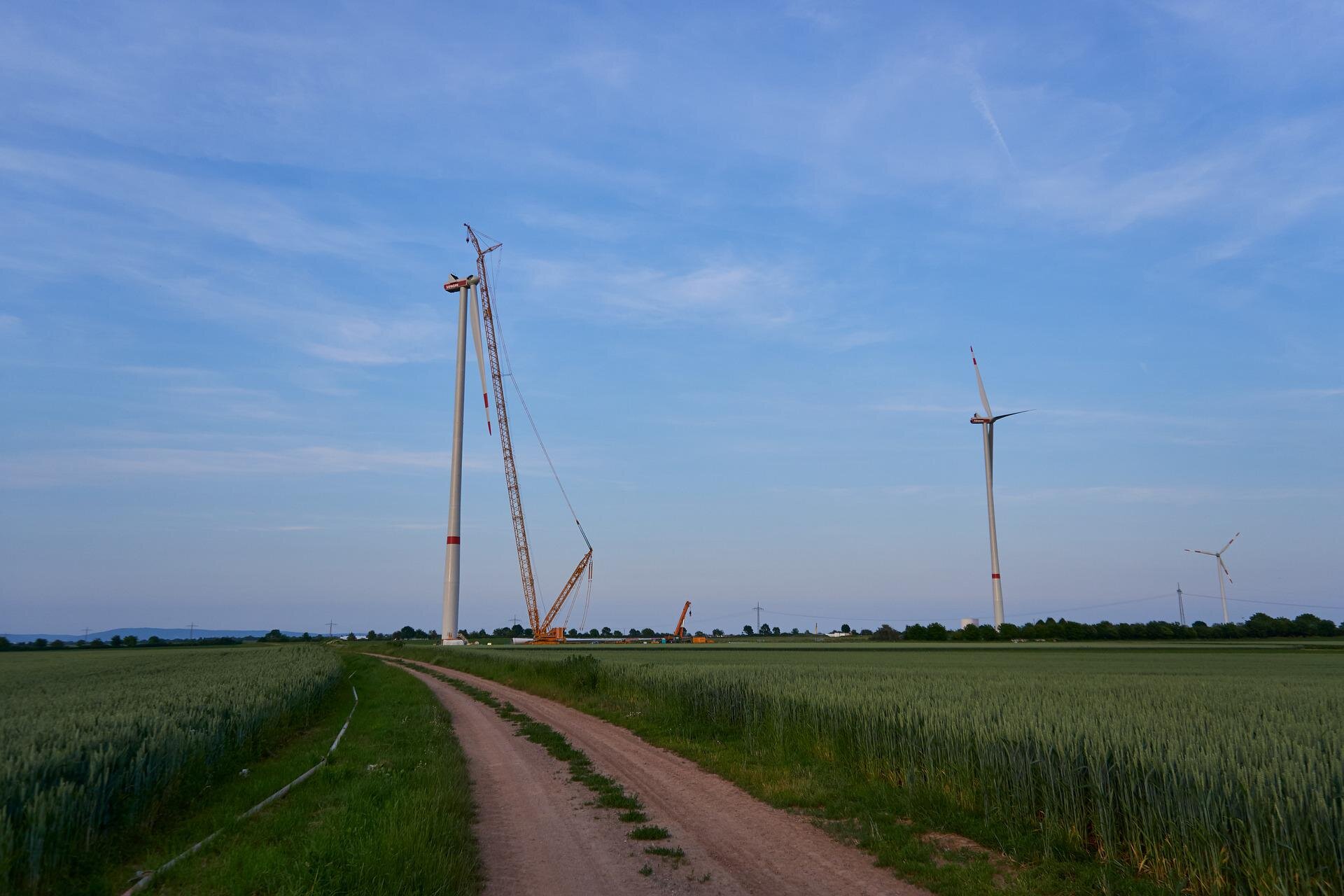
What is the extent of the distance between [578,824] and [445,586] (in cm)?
9304

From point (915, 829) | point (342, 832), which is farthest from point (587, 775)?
point (915, 829)

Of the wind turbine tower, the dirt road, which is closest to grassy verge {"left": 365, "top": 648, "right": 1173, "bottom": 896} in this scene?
the dirt road

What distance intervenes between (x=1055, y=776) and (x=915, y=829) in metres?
2.43

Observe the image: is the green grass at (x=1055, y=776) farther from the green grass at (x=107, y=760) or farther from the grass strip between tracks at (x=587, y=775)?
the green grass at (x=107, y=760)

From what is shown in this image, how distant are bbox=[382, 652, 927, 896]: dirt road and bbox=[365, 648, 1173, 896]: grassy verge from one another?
1.47 feet

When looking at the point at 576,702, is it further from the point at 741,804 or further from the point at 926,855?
the point at 926,855

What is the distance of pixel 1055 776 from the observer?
11.5m

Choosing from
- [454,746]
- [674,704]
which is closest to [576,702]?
[674,704]

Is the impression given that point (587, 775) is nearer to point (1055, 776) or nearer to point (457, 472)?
point (1055, 776)

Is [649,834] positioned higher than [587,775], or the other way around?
[649,834]

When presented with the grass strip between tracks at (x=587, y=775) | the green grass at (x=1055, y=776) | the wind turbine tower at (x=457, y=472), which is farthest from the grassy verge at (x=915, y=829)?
the wind turbine tower at (x=457, y=472)

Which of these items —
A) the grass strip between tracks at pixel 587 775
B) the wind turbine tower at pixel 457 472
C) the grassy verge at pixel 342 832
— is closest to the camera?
the grassy verge at pixel 342 832

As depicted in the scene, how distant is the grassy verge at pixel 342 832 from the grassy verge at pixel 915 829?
6.06 metres

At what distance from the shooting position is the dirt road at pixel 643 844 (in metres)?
9.96
